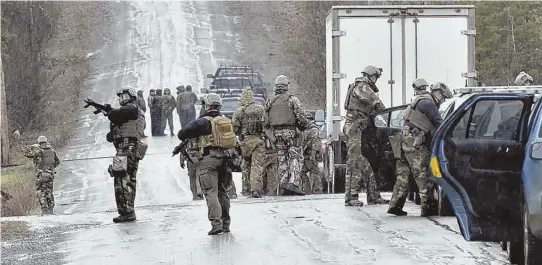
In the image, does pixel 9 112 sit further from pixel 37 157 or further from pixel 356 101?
pixel 356 101

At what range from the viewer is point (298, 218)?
1298cm

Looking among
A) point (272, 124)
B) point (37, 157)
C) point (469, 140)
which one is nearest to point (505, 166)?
point (469, 140)

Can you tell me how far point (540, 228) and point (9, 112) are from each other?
31.7m

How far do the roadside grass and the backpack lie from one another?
961 centimetres

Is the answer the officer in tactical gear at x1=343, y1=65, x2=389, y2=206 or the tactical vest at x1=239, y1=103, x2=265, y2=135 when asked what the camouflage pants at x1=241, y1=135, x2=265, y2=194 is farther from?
the officer in tactical gear at x1=343, y1=65, x2=389, y2=206

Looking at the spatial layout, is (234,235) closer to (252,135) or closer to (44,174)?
(252,135)

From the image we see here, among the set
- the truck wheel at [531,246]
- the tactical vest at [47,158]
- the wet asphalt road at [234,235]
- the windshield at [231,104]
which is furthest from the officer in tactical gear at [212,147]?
the windshield at [231,104]

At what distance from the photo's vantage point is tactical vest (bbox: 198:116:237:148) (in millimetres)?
11656

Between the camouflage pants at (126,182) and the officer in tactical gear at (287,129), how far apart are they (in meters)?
3.17

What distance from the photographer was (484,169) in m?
8.55

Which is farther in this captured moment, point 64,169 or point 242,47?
point 242,47

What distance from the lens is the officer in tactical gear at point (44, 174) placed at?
1944 cm

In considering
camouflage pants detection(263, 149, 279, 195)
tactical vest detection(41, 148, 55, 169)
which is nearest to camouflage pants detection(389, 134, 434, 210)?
camouflage pants detection(263, 149, 279, 195)

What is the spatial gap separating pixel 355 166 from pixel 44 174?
26.3 ft
